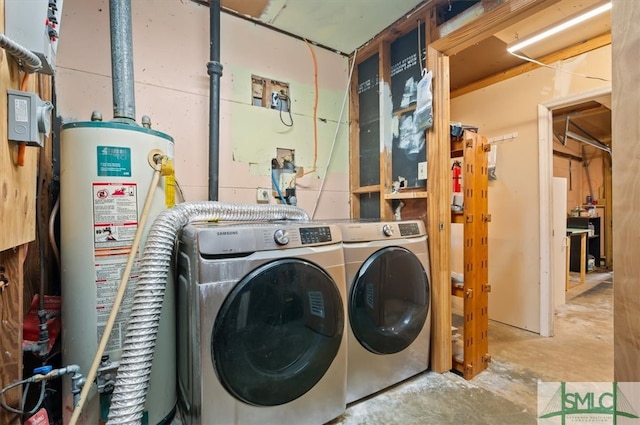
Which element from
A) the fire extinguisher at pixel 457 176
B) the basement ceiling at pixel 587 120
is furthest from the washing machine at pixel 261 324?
the basement ceiling at pixel 587 120

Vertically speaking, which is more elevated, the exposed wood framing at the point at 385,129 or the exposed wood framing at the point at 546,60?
the exposed wood framing at the point at 546,60

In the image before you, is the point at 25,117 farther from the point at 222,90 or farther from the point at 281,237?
the point at 222,90

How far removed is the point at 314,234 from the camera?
136cm

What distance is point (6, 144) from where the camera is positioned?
77cm

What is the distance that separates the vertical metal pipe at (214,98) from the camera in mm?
1797

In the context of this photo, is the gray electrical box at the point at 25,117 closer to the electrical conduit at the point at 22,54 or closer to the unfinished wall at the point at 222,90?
the electrical conduit at the point at 22,54

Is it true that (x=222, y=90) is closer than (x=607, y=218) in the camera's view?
Yes

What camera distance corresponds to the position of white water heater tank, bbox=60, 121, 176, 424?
114 centimetres

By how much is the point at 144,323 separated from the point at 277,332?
505mm

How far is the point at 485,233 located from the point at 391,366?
3.48ft

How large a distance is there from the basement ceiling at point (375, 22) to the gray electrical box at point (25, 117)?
59.9 inches

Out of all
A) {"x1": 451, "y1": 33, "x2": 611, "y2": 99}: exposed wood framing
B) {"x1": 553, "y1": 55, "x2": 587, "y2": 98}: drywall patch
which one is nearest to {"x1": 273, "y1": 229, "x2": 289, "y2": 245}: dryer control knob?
{"x1": 553, "y1": 55, "x2": 587, "y2": 98}: drywall patch

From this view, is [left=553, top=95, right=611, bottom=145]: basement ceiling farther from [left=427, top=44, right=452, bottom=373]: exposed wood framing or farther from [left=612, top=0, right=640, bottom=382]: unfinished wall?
[left=612, top=0, right=640, bottom=382]: unfinished wall

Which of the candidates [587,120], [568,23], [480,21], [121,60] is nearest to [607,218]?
[587,120]
